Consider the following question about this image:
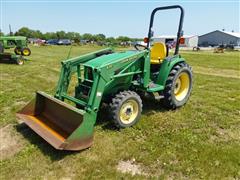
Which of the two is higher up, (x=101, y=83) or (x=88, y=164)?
(x=101, y=83)

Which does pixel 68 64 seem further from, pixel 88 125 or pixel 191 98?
pixel 191 98

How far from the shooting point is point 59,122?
14.5 ft

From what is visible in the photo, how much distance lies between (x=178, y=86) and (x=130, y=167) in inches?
120

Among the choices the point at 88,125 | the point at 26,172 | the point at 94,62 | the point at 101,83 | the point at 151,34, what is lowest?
the point at 26,172

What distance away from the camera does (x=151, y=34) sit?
601 cm

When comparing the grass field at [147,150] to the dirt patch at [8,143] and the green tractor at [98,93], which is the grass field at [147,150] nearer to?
the dirt patch at [8,143]

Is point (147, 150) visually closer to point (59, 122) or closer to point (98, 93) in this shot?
point (98, 93)

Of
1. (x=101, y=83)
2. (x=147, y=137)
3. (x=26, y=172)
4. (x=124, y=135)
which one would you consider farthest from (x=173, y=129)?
(x=26, y=172)

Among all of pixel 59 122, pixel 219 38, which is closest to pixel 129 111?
pixel 59 122

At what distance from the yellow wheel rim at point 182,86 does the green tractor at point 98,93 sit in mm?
217

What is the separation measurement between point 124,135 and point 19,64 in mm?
10935

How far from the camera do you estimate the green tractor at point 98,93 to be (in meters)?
3.91

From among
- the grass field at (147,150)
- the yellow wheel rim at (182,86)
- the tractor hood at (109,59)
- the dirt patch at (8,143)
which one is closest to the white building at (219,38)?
the yellow wheel rim at (182,86)

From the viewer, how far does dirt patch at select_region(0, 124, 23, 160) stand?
3879 millimetres
